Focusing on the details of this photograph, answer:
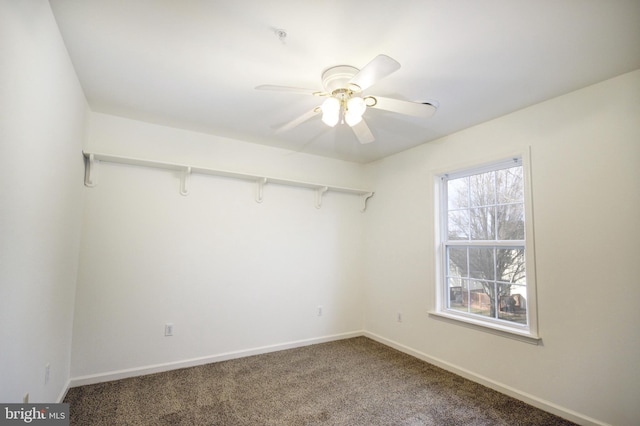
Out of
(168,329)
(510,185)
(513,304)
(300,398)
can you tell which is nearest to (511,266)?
(513,304)

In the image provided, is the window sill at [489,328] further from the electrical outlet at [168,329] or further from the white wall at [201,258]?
the electrical outlet at [168,329]

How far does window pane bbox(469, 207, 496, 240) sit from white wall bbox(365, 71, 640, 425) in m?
0.46

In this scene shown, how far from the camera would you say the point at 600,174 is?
217 centimetres

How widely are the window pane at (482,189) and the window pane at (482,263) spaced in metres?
0.47

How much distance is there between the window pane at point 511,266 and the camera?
2662 mm

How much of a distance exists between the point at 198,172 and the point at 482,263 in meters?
3.04

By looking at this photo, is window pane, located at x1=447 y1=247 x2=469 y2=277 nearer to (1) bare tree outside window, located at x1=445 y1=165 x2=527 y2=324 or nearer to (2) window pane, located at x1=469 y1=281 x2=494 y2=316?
(1) bare tree outside window, located at x1=445 y1=165 x2=527 y2=324

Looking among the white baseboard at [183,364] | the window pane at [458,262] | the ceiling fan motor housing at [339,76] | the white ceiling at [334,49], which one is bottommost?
the white baseboard at [183,364]

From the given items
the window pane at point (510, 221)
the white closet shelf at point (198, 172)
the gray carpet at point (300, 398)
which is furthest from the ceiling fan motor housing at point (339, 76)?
the gray carpet at point (300, 398)

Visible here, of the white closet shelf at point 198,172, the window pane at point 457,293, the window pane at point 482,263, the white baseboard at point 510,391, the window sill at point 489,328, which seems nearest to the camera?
the white baseboard at point 510,391

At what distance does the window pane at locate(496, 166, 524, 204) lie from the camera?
2.72 m

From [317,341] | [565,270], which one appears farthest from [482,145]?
[317,341]

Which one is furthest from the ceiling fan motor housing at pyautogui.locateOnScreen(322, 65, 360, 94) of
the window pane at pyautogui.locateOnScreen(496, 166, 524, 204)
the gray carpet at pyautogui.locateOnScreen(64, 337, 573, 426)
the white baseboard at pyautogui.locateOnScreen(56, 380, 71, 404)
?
the white baseboard at pyautogui.locateOnScreen(56, 380, 71, 404)

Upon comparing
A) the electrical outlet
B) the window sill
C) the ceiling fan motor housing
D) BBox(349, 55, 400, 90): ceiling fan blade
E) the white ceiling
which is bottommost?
the electrical outlet
